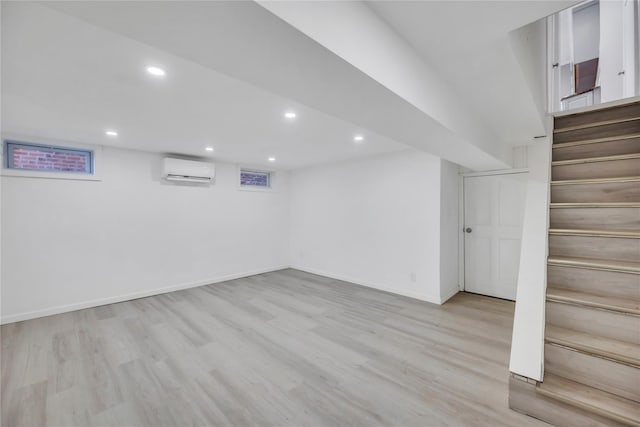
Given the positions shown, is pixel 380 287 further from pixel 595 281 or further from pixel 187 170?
pixel 187 170

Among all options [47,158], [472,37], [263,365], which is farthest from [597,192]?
[47,158]

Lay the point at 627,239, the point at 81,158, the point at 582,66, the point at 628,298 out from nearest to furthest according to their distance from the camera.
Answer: the point at 628,298 < the point at 627,239 < the point at 81,158 < the point at 582,66

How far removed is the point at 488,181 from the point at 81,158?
594 centimetres

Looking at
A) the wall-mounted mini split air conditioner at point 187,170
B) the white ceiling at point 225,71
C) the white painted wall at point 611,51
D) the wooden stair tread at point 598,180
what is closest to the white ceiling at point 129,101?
the white ceiling at point 225,71

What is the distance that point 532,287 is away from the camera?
1.66 metres

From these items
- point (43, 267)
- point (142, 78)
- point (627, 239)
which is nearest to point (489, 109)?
point (627, 239)

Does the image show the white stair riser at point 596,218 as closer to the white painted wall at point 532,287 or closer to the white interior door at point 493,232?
the white painted wall at point 532,287

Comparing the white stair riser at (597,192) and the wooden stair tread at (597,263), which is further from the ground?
the white stair riser at (597,192)

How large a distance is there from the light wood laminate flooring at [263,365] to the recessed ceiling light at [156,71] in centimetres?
230

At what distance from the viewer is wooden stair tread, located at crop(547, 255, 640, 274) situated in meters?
1.58

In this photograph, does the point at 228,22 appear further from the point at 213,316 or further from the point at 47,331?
the point at 47,331

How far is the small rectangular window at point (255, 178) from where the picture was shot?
5.37 metres

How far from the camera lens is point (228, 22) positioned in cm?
80

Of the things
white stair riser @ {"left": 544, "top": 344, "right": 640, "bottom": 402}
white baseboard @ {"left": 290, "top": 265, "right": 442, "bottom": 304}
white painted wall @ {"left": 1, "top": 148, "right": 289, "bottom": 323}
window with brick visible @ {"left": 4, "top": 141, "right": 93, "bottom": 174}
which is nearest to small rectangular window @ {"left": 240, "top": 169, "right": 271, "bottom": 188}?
white painted wall @ {"left": 1, "top": 148, "right": 289, "bottom": 323}
